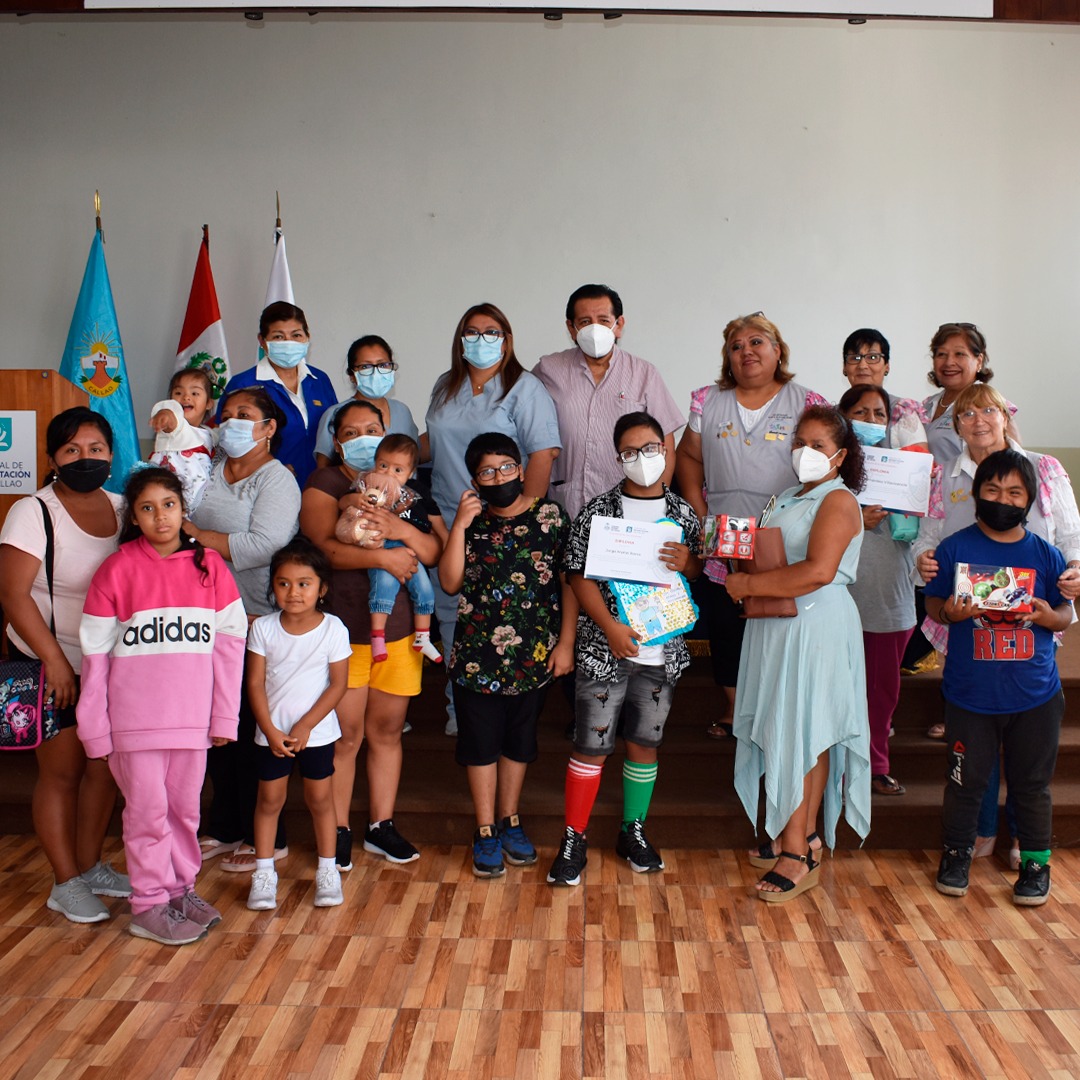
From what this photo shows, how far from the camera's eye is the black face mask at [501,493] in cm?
313

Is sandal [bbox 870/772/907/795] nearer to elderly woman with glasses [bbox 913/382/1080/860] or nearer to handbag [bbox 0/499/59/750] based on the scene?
elderly woman with glasses [bbox 913/382/1080/860]

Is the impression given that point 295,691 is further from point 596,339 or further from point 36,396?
point 596,339

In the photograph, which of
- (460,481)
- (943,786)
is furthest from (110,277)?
(943,786)

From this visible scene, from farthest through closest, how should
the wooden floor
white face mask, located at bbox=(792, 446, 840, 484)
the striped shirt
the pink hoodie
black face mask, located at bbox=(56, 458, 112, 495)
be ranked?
1. the striped shirt
2. white face mask, located at bbox=(792, 446, 840, 484)
3. black face mask, located at bbox=(56, 458, 112, 495)
4. the pink hoodie
5. the wooden floor

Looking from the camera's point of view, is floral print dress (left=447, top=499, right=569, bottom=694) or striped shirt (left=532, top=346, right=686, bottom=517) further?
striped shirt (left=532, top=346, right=686, bottom=517)

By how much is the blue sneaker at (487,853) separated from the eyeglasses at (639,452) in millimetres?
1253

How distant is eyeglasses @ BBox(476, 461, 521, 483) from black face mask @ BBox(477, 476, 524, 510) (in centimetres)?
2

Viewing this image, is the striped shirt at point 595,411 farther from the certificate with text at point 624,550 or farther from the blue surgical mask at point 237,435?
the blue surgical mask at point 237,435

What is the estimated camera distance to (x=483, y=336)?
11.5 feet

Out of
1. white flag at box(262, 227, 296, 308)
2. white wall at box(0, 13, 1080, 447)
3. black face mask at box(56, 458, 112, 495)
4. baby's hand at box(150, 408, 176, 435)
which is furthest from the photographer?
white wall at box(0, 13, 1080, 447)

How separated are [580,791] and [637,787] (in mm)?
192

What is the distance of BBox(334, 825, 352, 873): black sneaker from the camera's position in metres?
3.33

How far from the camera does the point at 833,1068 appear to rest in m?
2.35

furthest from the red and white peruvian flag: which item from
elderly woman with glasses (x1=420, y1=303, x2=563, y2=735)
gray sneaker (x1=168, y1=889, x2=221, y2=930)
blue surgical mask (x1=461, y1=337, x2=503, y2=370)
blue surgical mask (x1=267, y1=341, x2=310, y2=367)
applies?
gray sneaker (x1=168, y1=889, x2=221, y2=930)
